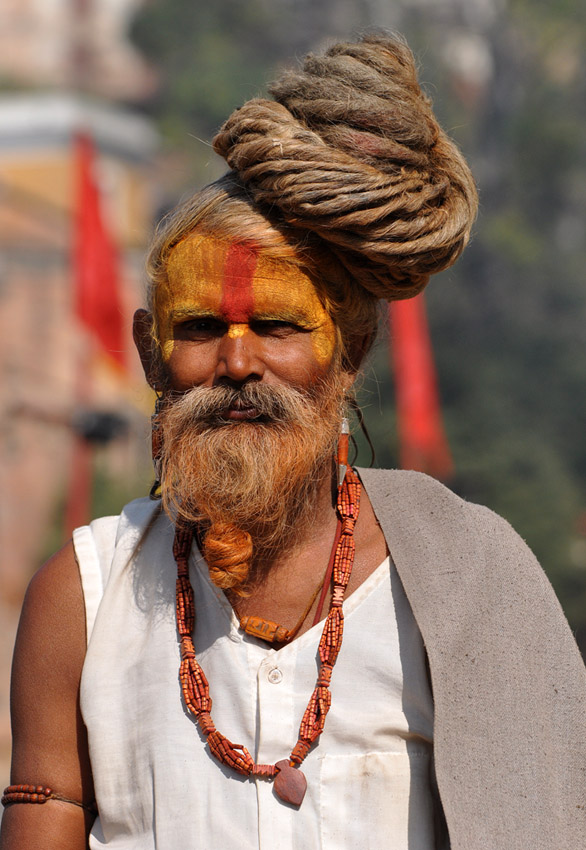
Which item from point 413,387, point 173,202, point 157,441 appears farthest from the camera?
point 413,387

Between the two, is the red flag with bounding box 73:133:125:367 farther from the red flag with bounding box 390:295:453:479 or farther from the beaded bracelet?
the beaded bracelet

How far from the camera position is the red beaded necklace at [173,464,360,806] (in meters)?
2.10

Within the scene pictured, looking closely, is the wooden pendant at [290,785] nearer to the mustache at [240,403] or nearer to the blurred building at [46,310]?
the mustache at [240,403]

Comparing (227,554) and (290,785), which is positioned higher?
(227,554)

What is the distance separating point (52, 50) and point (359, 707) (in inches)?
2107

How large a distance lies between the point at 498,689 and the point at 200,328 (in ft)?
2.77

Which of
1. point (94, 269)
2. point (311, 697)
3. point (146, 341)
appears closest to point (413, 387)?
point (94, 269)

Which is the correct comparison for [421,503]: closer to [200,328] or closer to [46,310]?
[200,328]

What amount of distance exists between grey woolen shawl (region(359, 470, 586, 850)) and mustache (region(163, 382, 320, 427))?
Result: 0.31 m

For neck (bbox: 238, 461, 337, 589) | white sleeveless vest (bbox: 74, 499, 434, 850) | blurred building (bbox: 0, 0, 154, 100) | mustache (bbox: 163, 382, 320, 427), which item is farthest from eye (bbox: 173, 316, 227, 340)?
blurred building (bbox: 0, 0, 154, 100)

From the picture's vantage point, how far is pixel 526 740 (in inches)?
80.9

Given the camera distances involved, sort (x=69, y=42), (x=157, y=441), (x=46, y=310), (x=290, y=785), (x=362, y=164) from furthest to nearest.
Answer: (x=69, y=42) → (x=46, y=310) → (x=157, y=441) → (x=362, y=164) → (x=290, y=785)

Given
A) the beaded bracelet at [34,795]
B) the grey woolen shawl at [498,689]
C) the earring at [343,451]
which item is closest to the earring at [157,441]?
the earring at [343,451]

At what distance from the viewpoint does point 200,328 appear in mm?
2299
